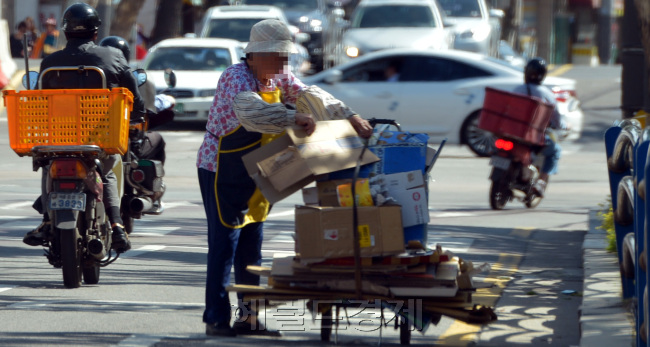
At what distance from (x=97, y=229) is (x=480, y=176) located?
9661mm

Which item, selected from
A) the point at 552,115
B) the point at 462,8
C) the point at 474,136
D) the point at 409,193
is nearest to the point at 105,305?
the point at 409,193

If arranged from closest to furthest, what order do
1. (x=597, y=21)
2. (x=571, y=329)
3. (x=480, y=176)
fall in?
1. (x=571, y=329)
2. (x=480, y=176)
3. (x=597, y=21)

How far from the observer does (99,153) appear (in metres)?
7.54

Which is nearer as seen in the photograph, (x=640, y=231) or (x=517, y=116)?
(x=640, y=231)

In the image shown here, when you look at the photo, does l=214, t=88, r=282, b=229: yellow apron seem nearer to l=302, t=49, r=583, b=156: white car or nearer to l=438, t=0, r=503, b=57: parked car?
l=302, t=49, r=583, b=156: white car

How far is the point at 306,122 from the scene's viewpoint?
5.94 meters

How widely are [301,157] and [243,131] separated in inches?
17.8

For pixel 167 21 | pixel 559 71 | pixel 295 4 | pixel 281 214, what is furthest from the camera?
pixel 559 71

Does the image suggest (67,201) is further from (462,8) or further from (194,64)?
(462,8)

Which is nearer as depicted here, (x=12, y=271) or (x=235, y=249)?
(x=235, y=249)

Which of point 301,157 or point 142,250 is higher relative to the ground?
point 301,157

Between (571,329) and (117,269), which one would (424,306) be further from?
(117,269)

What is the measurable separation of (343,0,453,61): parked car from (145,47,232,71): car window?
10.8ft

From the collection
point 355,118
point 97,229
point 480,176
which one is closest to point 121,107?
point 97,229
